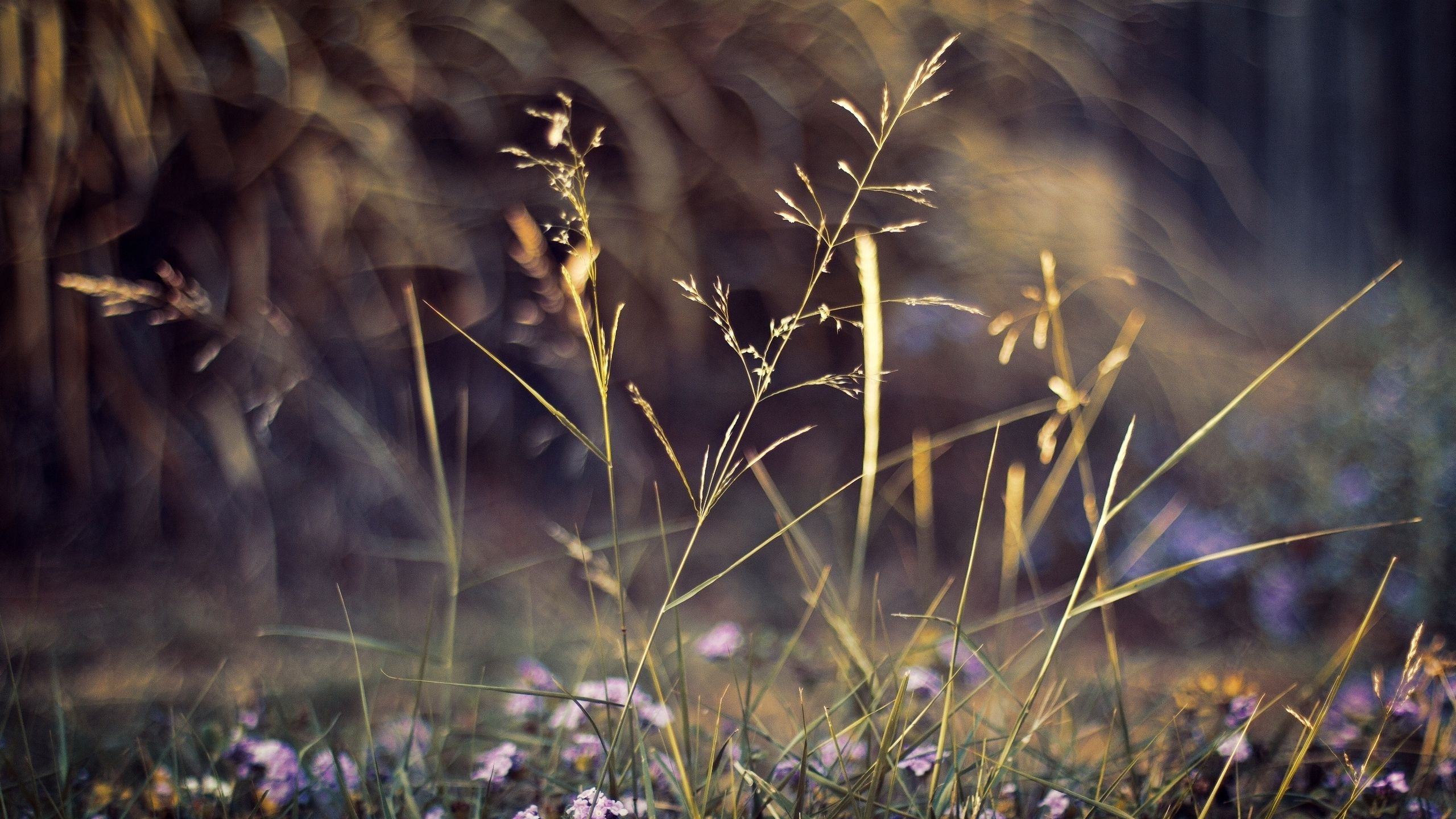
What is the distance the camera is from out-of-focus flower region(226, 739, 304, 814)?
0.61 metres

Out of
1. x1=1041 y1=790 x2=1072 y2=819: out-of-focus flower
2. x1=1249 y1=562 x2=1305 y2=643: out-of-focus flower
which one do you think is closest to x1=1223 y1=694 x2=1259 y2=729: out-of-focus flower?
x1=1041 y1=790 x2=1072 y2=819: out-of-focus flower

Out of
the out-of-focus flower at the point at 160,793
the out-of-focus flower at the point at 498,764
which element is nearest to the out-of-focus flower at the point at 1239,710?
the out-of-focus flower at the point at 498,764

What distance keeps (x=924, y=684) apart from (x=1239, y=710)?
0.25 meters

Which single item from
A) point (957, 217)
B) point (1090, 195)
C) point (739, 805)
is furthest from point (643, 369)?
point (739, 805)

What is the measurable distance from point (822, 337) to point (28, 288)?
4.18 feet

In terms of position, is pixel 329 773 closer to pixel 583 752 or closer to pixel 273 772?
pixel 273 772

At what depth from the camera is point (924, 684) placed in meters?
0.74

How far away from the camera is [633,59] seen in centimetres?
149

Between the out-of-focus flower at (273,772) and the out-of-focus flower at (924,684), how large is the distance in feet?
1.54

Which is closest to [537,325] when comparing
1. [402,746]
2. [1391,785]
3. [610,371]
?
[610,371]

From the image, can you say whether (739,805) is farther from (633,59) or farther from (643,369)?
(633,59)

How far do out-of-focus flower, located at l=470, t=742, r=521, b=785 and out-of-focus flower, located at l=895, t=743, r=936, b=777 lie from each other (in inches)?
10.6

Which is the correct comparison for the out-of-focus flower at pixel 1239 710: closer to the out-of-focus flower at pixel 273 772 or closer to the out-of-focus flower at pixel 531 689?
the out-of-focus flower at pixel 531 689

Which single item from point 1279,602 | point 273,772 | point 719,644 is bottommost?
point 1279,602
